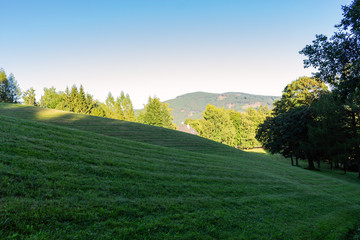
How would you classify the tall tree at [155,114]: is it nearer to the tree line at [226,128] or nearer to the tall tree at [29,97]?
the tree line at [226,128]

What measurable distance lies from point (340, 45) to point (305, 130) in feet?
82.8

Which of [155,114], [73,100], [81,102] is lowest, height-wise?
[155,114]

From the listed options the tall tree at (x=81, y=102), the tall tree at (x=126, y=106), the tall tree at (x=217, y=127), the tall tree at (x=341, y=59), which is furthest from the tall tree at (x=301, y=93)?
the tall tree at (x=81, y=102)

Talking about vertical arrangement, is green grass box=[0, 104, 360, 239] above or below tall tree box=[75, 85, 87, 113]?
below

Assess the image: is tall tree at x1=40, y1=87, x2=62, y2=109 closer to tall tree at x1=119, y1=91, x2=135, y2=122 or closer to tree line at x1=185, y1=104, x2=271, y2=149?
tall tree at x1=119, y1=91, x2=135, y2=122

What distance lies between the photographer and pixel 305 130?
114ft

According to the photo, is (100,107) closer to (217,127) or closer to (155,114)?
(155,114)

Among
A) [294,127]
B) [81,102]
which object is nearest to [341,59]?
[294,127]

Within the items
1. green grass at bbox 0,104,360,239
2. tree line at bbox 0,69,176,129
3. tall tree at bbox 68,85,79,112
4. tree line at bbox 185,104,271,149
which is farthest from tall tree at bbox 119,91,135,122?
green grass at bbox 0,104,360,239

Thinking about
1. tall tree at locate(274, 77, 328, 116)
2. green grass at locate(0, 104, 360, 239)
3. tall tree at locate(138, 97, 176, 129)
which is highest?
tall tree at locate(274, 77, 328, 116)

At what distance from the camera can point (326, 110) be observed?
3047 cm

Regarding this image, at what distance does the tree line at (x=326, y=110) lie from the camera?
508 inches

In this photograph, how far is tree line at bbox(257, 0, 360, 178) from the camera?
42.3 feet

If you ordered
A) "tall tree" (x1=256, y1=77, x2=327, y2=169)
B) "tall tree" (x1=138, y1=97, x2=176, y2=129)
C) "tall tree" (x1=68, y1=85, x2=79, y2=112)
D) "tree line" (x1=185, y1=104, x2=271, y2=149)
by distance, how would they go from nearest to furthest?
"tall tree" (x1=256, y1=77, x2=327, y2=169)
"tall tree" (x1=68, y1=85, x2=79, y2=112)
"tall tree" (x1=138, y1=97, x2=176, y2=129)
"tree line" (x1=185, y1=104, x2=271, y2=149)
